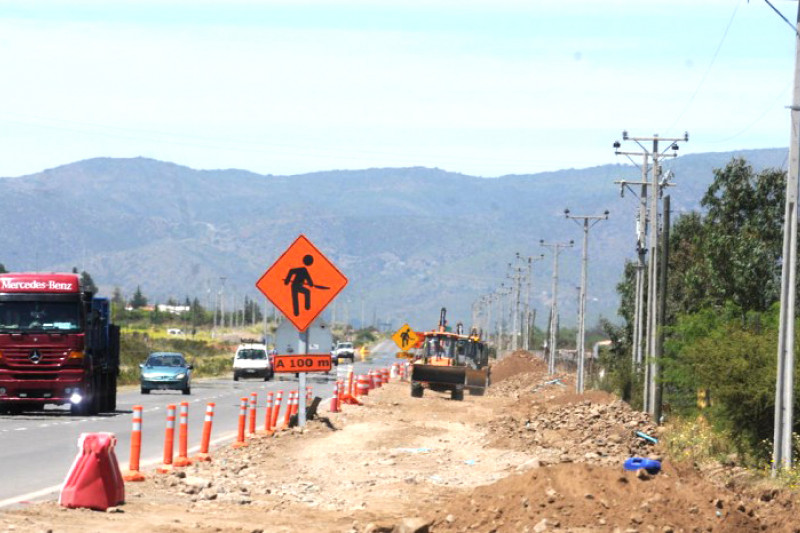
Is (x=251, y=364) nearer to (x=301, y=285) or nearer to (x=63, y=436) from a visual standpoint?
(x=63, y=436)

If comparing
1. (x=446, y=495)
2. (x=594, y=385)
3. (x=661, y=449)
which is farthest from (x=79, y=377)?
(x=594, y=385)

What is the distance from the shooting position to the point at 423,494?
19.4 meters

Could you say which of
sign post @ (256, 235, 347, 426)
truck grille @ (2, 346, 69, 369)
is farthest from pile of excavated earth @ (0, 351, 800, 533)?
truck grille @ (2, 346, 69, 369)

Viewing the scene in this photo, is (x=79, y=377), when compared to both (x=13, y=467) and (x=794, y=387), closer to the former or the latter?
(x=13, y=467)

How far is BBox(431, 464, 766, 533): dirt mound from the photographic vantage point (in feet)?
50.0

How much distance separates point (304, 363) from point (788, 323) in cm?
934

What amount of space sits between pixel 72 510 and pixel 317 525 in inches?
96.5

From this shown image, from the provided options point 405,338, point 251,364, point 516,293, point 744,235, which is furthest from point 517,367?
point 744,235

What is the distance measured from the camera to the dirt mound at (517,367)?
9988cm

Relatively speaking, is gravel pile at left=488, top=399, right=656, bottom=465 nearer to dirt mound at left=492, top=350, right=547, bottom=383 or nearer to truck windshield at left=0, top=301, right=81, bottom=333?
truck windshield at left=0, top=301, right=81, bottom=333

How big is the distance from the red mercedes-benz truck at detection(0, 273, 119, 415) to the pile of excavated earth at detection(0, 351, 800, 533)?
7.34 meters

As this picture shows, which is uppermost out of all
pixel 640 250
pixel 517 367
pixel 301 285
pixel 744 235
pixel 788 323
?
pixel 744 235

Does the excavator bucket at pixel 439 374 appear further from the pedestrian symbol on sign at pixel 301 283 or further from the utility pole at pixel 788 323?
the utility pole at pixel 788 323

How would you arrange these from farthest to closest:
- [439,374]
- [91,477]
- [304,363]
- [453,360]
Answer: [453,360], [439,374], [304,363], [91,477]
